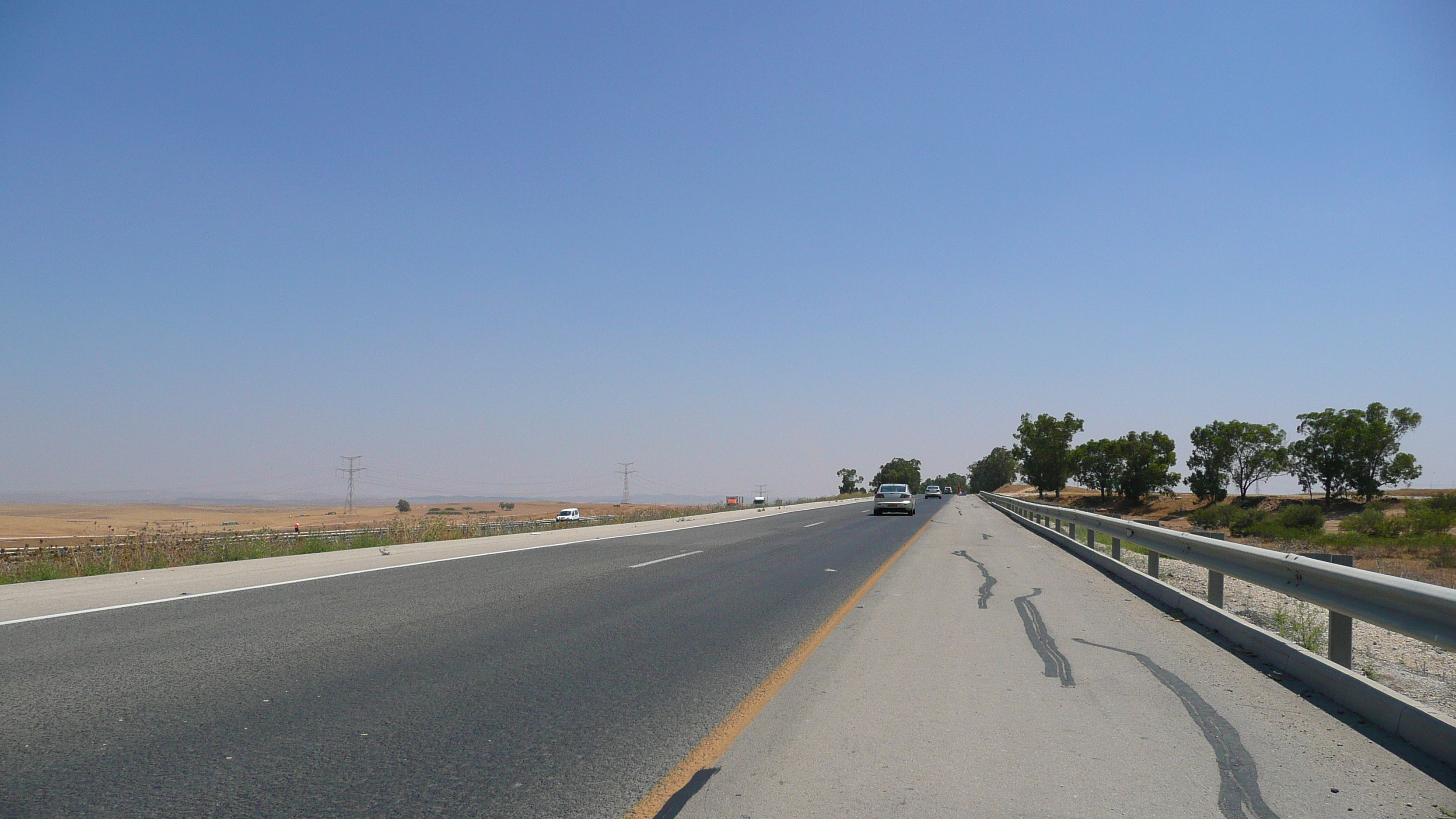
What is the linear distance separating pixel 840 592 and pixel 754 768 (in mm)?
7242

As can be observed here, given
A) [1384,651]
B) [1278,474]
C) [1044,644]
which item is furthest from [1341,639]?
[1278,474]

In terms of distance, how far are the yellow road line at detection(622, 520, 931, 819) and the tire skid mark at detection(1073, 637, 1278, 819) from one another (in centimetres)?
257

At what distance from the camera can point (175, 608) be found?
8.94 meters

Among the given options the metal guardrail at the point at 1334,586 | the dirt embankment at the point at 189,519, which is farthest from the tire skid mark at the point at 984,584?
the dirt embankment at the point at 189,519

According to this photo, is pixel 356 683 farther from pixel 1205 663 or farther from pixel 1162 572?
pixel 1162 572

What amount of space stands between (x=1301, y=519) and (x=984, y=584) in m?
46.2

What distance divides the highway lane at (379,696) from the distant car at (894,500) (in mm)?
30113

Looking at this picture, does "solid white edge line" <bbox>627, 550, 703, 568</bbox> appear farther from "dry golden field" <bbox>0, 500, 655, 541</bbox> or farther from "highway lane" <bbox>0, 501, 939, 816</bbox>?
"dry golden field" <bbox>0, 500, 655, 541</bbox>

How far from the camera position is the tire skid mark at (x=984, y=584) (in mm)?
10430

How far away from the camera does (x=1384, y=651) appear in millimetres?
7758

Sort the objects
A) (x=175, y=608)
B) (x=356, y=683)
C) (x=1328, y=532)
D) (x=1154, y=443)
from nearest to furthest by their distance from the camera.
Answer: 1. (x=356, y=683)
2. (x=175, y=608)
3. (x=1328, y=532)
4. (x=1154, y=443)

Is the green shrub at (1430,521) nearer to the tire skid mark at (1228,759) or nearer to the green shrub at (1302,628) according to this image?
the green shrub at (1302,628)

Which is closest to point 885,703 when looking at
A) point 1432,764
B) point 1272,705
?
point 1272,705

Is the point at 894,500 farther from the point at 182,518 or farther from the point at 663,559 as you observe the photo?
the point at 182,518
